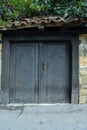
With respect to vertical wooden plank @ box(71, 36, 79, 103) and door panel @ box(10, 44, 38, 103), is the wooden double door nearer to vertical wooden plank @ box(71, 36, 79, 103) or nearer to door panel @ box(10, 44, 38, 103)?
door panel @ box(10, 44, 38, 103)

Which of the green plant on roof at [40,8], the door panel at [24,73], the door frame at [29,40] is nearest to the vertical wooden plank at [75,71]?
the door frame at [29,40]

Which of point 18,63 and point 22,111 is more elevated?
point 18,63

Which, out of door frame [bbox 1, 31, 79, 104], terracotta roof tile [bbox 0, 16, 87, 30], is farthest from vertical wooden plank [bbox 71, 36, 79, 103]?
terracotta roof tile [bbox 0, 16, 87, 30]

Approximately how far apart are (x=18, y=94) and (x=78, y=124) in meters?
3.27

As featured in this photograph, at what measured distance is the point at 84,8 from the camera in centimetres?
1091

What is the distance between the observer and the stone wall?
1053 cm

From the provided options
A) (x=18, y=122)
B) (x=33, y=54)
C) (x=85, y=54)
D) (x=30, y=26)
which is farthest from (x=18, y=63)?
(x=18, y=122)

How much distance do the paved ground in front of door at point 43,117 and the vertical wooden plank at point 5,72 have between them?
0.38m

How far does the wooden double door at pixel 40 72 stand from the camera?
1080 cm

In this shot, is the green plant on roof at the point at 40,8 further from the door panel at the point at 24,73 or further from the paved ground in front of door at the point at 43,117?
the paved ground in front of door at the point at 43,117

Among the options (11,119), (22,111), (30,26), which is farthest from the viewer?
(30,26)

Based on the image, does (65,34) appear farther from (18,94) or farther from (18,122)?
(18,122)

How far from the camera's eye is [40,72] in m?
10.9

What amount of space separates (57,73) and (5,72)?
1.60m
